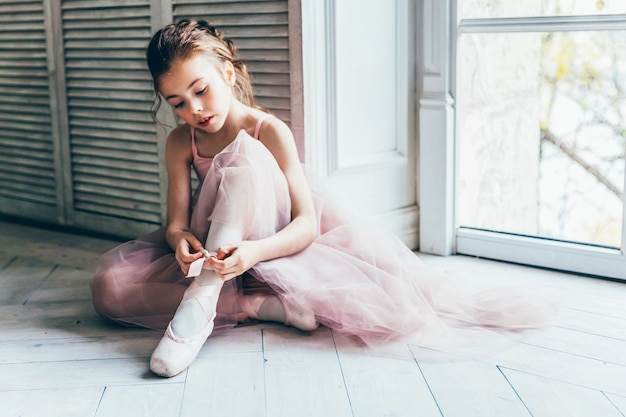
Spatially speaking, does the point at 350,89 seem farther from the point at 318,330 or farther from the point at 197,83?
the point at 318,330

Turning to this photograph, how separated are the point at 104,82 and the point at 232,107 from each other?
72 cm

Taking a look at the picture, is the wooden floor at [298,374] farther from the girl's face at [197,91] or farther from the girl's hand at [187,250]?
the girl's face at [197,91]

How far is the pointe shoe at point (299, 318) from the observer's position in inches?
64.6

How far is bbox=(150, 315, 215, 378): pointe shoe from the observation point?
4.76 ft

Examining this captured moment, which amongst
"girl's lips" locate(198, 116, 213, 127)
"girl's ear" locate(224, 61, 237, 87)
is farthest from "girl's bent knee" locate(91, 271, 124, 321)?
"girl's ear" locate(224, 61, 237, 87)

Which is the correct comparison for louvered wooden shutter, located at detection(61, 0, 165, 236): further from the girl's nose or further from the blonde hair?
the girl's nose

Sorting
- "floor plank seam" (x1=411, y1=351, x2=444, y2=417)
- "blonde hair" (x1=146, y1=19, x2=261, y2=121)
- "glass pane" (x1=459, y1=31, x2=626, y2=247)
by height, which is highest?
"blonde hair" (x1=146, y1=19, x2=261, y2=121)

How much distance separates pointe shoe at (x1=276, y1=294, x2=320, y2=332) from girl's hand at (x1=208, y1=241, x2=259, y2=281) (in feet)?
0.42

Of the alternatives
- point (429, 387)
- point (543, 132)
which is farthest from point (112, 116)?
point (429, 387)

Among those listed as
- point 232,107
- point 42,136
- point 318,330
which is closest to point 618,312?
point 318,330

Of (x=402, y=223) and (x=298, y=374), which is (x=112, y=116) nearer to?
(x=402, y=223)

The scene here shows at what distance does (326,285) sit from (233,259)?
0.67 feet

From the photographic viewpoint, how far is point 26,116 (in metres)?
2.63

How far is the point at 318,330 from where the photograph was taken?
1.67 m
